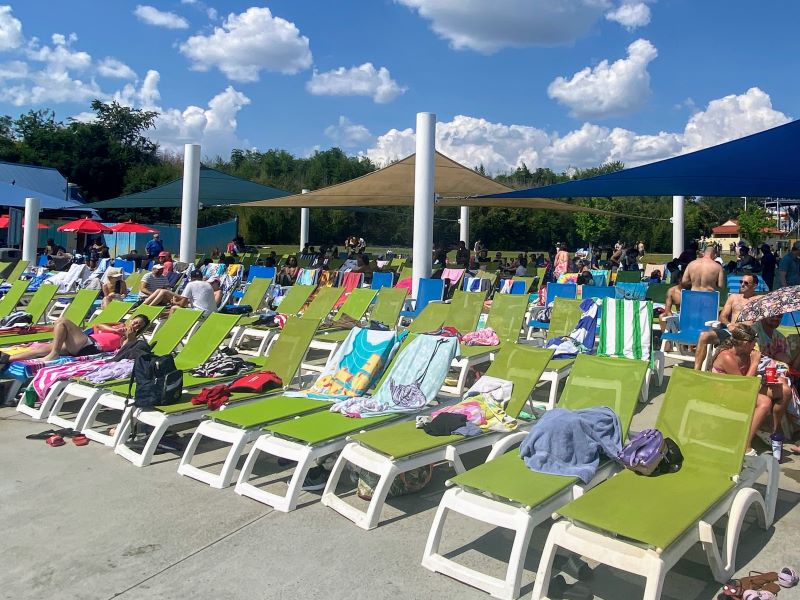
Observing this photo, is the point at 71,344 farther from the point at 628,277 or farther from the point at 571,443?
the point at 628,277

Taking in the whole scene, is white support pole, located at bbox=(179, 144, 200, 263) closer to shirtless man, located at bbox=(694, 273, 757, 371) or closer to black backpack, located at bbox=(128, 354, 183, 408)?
black backpack, located at bbox=(128, 354, 183, 408)

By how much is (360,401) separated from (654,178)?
5.76 metres

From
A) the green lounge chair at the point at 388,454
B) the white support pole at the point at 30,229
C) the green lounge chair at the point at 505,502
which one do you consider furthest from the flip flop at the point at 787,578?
the white support pole at the point at 30,229

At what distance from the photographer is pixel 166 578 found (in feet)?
9.83

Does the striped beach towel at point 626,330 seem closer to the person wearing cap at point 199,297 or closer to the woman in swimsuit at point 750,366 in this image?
the woman in swimsuit at point 750,366

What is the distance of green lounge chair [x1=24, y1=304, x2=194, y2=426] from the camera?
529 centimetres

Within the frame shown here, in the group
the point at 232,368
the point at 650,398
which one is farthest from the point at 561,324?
the point at 232,368

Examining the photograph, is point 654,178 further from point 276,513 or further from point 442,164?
point 276,513

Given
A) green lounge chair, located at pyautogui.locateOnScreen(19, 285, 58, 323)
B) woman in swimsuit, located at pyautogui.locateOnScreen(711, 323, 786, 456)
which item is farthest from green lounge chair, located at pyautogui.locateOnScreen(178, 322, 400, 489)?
green lounge chair, located at pyautogui.locateOnScreen(19, 285, 58, 323)

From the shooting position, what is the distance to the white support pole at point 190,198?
1470 centimetres

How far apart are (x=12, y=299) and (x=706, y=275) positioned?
9038mm

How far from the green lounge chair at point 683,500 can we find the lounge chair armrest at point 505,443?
73cm

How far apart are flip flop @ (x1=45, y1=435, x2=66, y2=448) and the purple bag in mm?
3853

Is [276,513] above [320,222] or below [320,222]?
below
